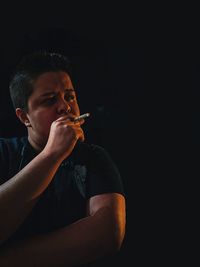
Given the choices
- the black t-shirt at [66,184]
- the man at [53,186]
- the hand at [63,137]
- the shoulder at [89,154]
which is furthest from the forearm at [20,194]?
the shoulder at [89,154]

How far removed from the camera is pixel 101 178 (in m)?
2.11

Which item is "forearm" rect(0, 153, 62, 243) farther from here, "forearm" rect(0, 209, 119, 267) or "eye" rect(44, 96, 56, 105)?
"eye" rect(44, 96, 56, 105)

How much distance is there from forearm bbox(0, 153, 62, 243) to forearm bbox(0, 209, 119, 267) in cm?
12

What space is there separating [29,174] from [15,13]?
185 centimetres

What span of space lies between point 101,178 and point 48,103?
61 cm

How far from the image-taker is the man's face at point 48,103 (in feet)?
7.36

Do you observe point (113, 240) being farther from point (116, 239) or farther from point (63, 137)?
point (63, 137)

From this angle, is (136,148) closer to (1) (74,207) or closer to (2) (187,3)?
(1) (74,207)

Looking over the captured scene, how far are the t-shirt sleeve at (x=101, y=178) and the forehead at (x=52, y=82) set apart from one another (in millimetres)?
514

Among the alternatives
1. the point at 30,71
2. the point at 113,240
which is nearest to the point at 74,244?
the point at 113,240

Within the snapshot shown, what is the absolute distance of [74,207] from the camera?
7.04 feet

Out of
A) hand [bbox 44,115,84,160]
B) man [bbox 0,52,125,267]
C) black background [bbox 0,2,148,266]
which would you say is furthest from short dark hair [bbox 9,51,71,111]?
black background [bbox 0,2,148,266]

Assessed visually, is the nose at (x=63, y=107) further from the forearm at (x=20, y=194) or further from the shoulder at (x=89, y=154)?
the forearm at (x=20, y=194)

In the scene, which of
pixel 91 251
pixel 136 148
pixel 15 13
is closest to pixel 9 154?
pixel 91 251
